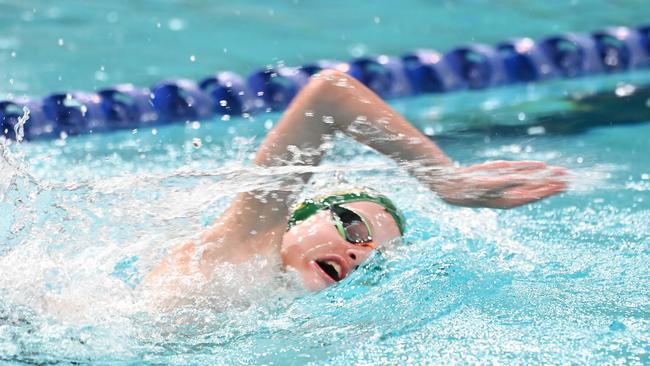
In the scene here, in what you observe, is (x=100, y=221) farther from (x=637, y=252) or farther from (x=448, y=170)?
(x=637, y=252)

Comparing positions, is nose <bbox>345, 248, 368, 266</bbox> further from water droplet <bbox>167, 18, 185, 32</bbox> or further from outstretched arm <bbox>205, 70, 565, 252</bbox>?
water droplet <bbox>167, 18, 185, 32</bbox>

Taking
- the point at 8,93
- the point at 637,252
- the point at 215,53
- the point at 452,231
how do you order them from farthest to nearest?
the point at 215,53, the point at 8,93, the point at 452,231, the point at 637,252

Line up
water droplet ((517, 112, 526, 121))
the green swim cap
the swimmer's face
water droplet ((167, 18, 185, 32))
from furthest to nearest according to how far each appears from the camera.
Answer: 1. water droplet ((167, 18, 185, 32))
2. water droplet ((517, 112, 526, 121))
3. the green swim cap
4. the swimmer's face

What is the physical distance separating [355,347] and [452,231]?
0.91 metres

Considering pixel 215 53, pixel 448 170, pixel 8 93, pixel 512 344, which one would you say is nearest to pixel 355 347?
pixel 512 344

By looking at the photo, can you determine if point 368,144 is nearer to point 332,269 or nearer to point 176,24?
point 332,269

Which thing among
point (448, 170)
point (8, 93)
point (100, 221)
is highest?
point (448, 170)

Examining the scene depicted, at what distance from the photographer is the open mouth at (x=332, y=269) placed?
209 cm

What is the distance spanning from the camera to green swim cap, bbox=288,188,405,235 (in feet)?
7.18

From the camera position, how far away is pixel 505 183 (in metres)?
2.19

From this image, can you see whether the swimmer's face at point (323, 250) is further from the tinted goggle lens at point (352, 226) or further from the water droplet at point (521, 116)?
the water droplet at point (521, 116)

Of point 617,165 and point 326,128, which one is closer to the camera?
point 326,128

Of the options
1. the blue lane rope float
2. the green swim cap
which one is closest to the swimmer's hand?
the green swim cap

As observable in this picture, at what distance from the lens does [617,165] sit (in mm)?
3488
